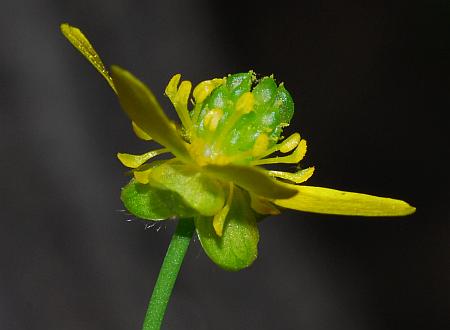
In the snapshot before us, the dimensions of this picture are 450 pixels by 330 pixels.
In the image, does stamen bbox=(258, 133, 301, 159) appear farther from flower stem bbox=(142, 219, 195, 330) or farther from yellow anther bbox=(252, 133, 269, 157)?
flower stem bbox=(142, 219, 195, 330)

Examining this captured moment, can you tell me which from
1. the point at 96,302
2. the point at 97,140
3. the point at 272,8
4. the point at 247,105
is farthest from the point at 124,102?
the point at 272,8

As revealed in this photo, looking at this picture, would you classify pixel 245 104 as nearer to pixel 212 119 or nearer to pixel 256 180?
pixel 212 119

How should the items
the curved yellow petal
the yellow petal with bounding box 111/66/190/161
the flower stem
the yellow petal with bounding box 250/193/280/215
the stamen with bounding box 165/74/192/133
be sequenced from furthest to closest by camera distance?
the stamen with bounding box 165/74/192/133 → the yellow petal with bounding box 250/193/280/215 → the flower stem → the curved yellow petal → the yellow petal with bounding box 111/66/190/161

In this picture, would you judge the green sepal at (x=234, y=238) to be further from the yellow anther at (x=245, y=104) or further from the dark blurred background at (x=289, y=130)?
the dark blurred background at (x=289, y=130)

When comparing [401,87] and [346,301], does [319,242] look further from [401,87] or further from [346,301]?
[401,87]

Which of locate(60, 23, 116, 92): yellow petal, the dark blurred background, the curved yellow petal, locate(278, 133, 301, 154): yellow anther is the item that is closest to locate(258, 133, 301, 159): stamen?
locate(278, 133, 301, 154): yellow anther

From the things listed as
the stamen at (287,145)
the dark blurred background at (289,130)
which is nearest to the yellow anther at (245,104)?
the stamen at (287,145)

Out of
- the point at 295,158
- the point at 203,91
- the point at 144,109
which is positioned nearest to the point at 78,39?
the point at 144,109
